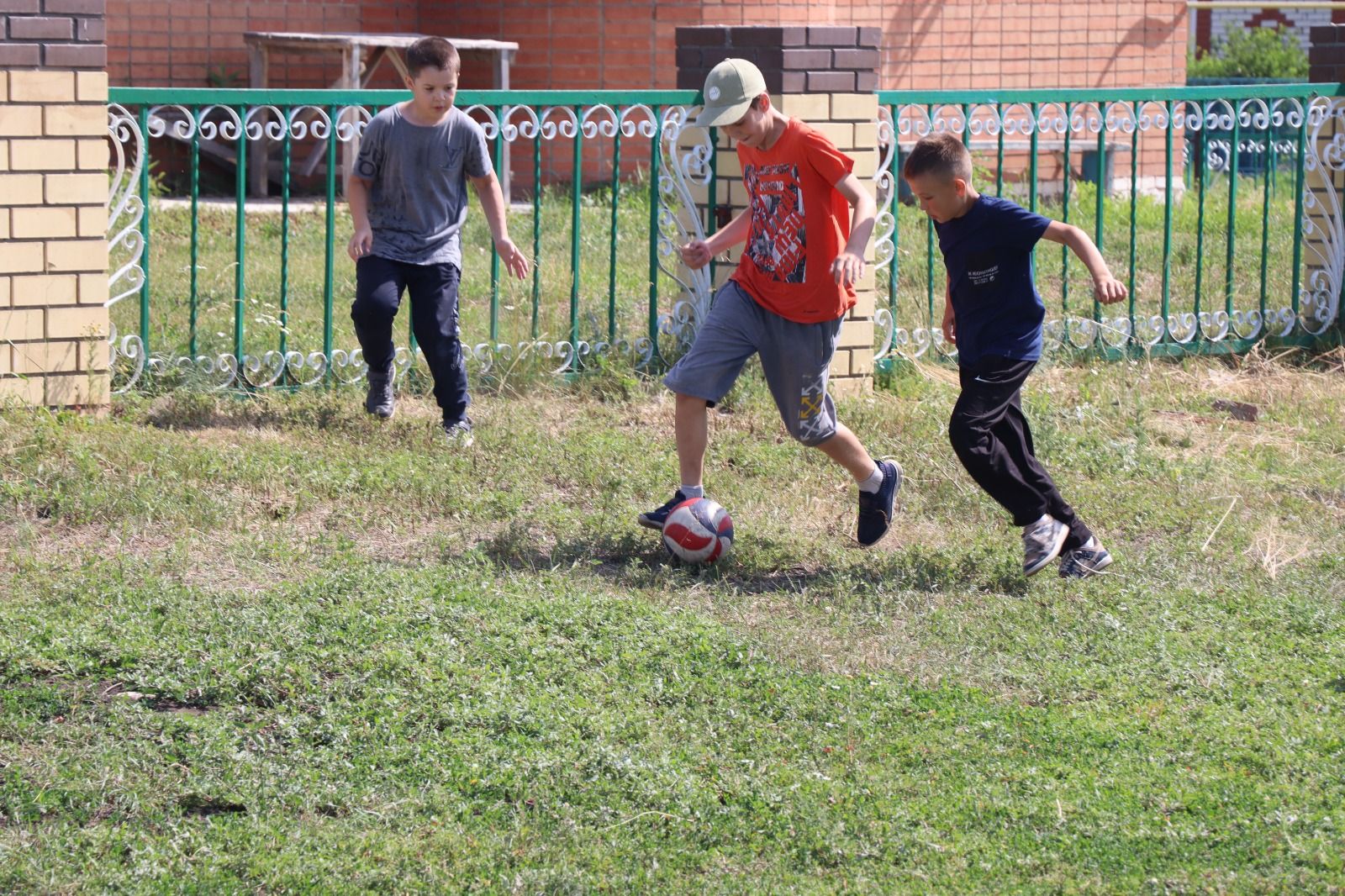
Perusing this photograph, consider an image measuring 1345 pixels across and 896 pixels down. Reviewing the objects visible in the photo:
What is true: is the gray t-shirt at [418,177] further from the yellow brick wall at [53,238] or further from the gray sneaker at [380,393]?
the yellow brick wall at [53,238]

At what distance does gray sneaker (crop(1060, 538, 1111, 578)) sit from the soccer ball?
0.98m

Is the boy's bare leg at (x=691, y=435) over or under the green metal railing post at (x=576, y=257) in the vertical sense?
under

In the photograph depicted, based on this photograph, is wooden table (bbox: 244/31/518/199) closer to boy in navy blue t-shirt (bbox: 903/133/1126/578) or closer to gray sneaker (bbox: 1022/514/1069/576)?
boy in navy blue t-shirt (bbox: 903/133/1126/578)

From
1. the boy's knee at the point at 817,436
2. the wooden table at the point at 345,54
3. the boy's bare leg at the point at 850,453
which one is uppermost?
the wooden table at the point at 345,54

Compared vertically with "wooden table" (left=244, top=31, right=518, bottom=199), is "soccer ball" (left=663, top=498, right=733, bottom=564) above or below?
below

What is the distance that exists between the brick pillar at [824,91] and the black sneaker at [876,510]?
7.07ft

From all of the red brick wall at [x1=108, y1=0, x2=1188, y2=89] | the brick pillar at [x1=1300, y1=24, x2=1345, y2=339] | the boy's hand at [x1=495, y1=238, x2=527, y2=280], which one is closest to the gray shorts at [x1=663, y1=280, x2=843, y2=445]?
the boy's hand at [x1=495, y1=238, x2=527, y2=280]

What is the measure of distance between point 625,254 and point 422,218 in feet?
13.2

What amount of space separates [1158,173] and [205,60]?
7.84 metres

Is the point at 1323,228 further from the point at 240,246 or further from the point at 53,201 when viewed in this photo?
the point at 53,201

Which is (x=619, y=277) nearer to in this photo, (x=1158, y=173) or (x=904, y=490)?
(x=904, y=490)

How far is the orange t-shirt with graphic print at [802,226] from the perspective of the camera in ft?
16.4

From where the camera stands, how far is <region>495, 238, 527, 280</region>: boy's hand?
235 inches

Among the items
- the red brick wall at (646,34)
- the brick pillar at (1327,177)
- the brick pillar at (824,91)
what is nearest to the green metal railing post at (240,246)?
the brick pillar at (824,91)
